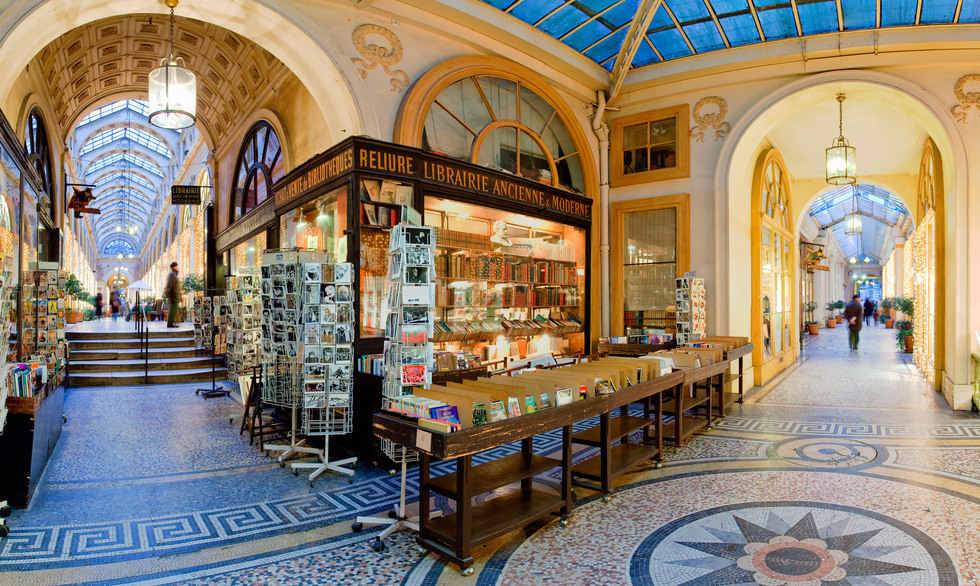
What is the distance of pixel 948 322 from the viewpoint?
7730 mm

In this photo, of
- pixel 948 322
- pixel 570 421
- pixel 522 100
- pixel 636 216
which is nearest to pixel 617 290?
pixel 636 216

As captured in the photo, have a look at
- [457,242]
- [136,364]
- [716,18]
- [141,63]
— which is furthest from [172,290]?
[716,18]

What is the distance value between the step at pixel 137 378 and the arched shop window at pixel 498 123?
669cm

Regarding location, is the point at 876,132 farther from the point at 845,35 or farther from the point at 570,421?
the point at 570,421

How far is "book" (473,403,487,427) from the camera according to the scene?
335 centimetres

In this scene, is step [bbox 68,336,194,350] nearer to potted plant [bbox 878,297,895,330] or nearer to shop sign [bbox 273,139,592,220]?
shop sign [bbox 273,139,592,220]

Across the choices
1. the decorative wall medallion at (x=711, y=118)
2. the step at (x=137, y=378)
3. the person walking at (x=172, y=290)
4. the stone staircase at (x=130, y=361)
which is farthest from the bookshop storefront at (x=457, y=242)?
the person walking at (x=172, y=290)

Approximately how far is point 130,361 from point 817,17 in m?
12.8

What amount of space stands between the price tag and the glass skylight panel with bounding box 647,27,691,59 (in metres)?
7.07

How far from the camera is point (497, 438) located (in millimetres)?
3244

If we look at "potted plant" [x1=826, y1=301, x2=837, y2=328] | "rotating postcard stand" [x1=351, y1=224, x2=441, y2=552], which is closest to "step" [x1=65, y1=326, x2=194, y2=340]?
"rotating postcard stand" [x1=351, y1=224, x2=441, y2=552]

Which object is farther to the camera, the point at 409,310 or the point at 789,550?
the point at 409,310

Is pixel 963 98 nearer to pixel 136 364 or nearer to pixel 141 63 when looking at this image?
pixel 141 63

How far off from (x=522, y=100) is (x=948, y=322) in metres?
6.82
